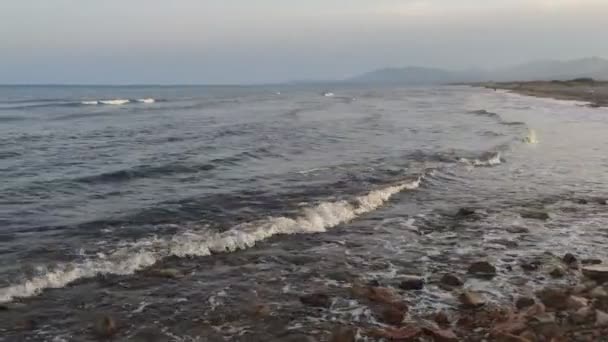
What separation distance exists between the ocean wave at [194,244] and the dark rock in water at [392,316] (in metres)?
4.45

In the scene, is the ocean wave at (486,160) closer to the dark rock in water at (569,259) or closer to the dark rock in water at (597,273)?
the dark rock in water at (569,259)

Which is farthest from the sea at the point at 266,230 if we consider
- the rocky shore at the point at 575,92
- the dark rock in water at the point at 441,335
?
the rocky shore at the point at 575,92

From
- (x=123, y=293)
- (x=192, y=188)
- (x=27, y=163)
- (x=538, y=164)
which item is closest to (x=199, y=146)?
(x=27, y=163)

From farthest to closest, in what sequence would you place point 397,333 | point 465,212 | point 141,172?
1. point 141,172
2. point 465,212
3. point 397,333

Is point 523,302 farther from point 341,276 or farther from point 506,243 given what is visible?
point 506,243

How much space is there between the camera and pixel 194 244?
12.0m

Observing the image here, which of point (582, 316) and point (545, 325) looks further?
point (582, 316)

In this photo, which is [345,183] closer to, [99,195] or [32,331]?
[99,195]

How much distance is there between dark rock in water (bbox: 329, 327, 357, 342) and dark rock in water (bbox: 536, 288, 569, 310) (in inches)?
122

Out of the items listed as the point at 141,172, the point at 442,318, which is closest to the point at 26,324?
the point at 442,318

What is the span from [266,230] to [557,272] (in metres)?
6.12

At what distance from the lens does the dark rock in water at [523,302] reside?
8.58m

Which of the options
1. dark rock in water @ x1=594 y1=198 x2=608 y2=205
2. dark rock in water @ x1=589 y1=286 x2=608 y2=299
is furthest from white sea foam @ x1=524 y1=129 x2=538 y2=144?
dark rock in water @ x1=589 y1=286 x2=608 y2=299

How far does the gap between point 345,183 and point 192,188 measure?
4898mm
